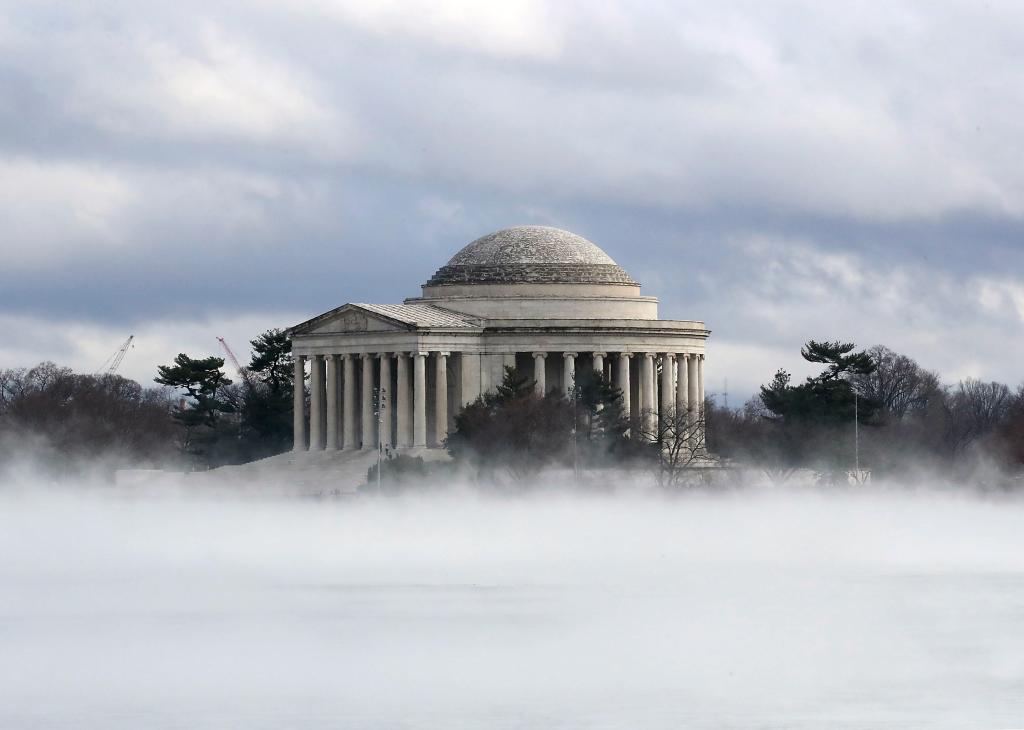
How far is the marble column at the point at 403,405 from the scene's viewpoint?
163000mm

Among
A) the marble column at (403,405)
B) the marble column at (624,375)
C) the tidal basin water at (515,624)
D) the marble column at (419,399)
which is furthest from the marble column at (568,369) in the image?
the tidal basin water at (515,624)

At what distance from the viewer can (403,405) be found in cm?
16388

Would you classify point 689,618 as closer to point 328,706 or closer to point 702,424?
point 328,706

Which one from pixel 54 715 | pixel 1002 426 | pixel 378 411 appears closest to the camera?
pixel 54 715

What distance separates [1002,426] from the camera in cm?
17600

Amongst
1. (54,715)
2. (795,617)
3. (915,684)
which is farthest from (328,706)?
(795,617)

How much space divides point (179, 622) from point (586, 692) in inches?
678

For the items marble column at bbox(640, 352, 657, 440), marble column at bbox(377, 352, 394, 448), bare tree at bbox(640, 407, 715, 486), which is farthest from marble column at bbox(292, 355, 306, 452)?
bare tree at bbox(640, 407, 715, 486)

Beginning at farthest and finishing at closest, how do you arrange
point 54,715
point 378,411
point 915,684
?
point 378,411
point 915,684
point 54,715

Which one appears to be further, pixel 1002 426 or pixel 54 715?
pixel 1002 426

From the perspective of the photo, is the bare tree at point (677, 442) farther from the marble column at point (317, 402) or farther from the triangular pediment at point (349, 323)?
the marble column at point (317, 402)

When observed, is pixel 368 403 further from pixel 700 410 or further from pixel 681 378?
pixel 681 378

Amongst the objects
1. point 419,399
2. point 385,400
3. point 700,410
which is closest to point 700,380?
point 700,410

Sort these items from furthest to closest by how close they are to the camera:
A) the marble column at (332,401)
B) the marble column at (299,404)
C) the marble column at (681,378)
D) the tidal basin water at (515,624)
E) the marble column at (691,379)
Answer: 1. the marble column at (691,379)
2. the marble column at (299,404)
3. the marble column at (681,378)
4. the marble column at (332,401)
5. the tidal basin water at (515,624)
